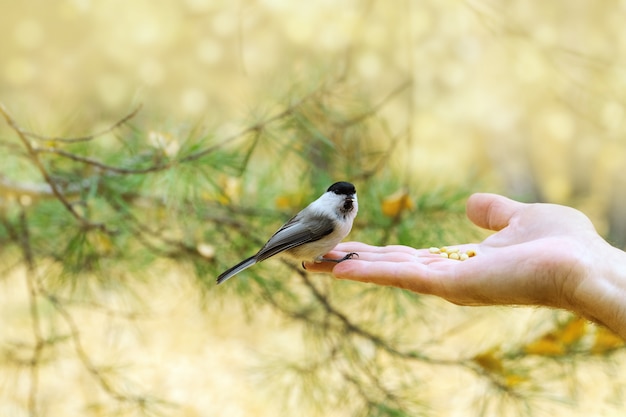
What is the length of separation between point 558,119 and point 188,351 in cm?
194

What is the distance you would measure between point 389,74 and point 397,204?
73.0 inches

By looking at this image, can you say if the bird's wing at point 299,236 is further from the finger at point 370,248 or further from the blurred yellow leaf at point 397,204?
the blurred yellow leaf at point 397,204

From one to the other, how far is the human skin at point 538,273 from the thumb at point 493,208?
6 cm

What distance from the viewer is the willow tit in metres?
1.03

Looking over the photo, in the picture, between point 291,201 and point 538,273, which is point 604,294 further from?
→ point 291,201

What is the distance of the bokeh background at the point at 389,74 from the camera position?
2654 millimetres

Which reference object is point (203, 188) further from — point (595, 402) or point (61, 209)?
point (595, 402)

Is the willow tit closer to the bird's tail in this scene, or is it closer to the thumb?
the bird's tail

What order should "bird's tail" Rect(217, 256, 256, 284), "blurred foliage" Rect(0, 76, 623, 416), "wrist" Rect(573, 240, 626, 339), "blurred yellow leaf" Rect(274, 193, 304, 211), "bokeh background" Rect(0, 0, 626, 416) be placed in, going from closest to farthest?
"wrist" Rect(573, 240, 626, 339) < "bird's tail" Rect(217, 256, 256, 284) < "blurred foliage" Rect(0, 76, 623, 416) < "blurred yellow leaf" Rect(274, 193, 304, 211) < "bokeh background" Rect(0, 0, 626, 416)

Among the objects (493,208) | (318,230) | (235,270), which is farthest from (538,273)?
(235,270)

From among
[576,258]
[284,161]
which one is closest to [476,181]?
[284,161]

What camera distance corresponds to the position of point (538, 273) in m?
0.84

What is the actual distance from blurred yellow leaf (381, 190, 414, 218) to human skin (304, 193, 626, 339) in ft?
0.61

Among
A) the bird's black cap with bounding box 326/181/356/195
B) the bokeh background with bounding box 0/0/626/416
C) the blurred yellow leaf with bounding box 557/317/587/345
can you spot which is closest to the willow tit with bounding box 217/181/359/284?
the bird's black cap with bounding box 326/181/356/195
